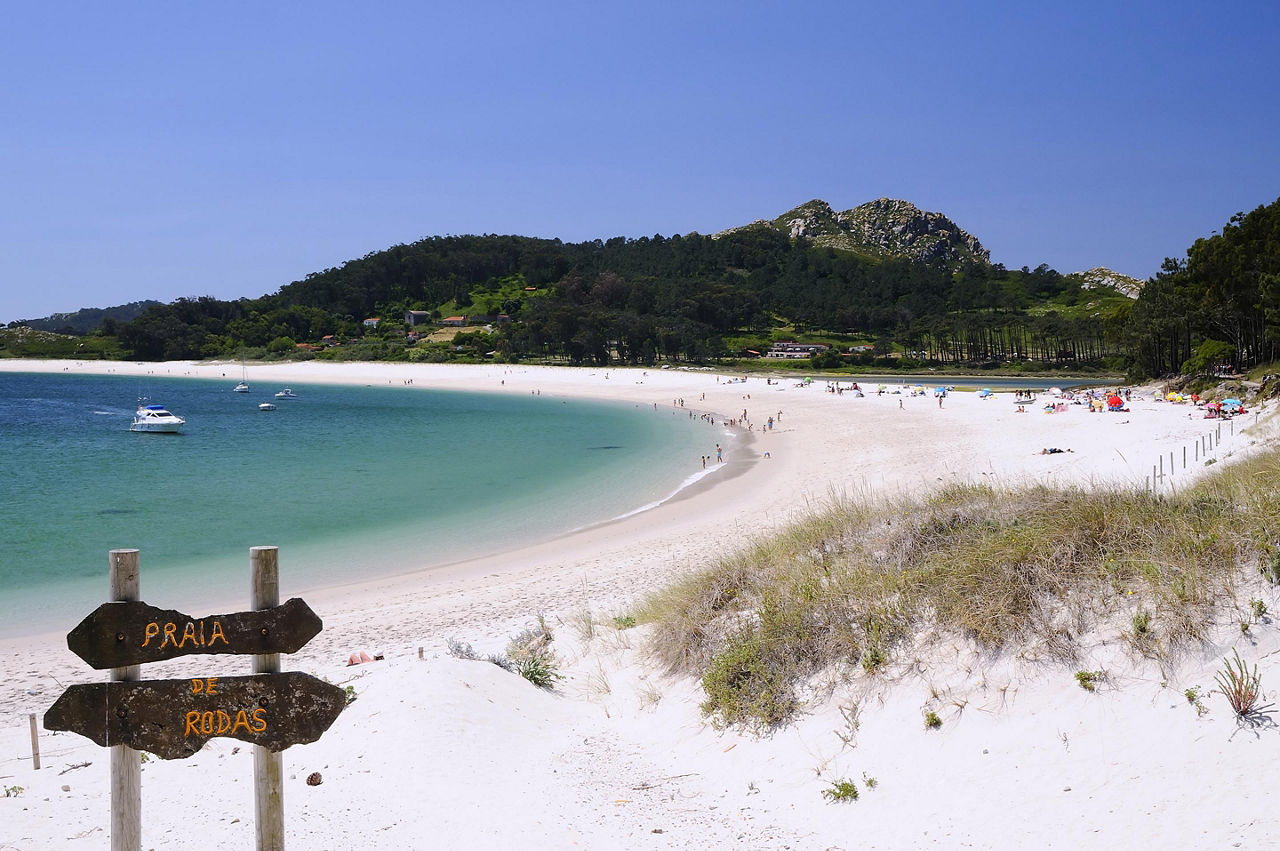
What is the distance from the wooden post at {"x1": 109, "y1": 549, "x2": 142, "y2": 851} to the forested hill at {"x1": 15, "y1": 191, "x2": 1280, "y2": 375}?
55525 millimetres

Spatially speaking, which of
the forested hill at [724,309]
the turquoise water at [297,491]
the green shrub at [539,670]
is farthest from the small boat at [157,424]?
the forested hill at [724,309]

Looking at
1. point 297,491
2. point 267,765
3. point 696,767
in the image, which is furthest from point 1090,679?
point 297,491

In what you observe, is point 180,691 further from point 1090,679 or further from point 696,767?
point 1090,679

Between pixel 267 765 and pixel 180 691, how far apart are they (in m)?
0.49

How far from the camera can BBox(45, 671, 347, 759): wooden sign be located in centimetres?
337

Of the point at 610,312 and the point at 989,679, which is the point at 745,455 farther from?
the point at 610,312

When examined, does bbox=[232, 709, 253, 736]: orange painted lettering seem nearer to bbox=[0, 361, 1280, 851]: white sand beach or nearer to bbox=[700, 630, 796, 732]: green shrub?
bbox=[0, 361, 1280, 851]: white sand beach

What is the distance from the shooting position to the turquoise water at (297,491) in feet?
53.9

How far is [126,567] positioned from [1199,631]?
229 inches

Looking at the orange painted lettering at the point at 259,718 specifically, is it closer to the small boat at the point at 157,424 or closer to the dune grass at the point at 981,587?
the dune grass at the point at 981,587

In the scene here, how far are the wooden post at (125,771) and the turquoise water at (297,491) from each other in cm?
1167

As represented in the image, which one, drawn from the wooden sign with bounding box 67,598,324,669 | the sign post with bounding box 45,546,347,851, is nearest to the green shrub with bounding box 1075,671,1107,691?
the sign post with bounding box 45,546,347,851

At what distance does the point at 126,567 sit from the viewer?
341 cm

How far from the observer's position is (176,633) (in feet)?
11.2
